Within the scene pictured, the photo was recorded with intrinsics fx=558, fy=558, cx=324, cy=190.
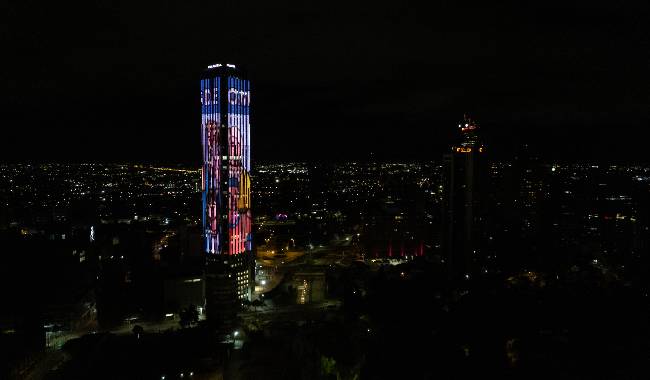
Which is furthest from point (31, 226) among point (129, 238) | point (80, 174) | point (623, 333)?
point (80, 174)

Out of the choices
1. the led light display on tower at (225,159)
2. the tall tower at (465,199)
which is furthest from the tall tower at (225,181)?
the tall tower at (465,199)

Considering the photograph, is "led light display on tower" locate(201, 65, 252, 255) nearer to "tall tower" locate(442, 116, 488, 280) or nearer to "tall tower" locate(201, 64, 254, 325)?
"tall tower" locate(201, 64, 254, 325)

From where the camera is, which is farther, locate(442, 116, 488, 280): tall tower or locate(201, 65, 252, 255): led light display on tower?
locate(442, 116, 488, 280): tall tower

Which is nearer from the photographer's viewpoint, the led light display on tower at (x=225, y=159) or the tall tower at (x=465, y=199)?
the led light display on tower at (x=225, y=159)

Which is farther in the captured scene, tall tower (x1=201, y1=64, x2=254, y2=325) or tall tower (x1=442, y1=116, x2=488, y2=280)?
tall tower (x1=442, y1=116, x2=488, y2=280)

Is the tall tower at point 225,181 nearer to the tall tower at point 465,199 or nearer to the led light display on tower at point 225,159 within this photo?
the led light display on tower at point 225,159

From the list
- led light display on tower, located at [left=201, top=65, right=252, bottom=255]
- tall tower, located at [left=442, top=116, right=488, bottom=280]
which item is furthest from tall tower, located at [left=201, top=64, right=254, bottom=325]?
tall tower, located at [left=442, top=116, right=488, bottom=280]
